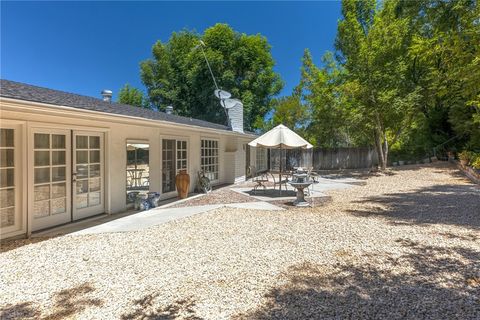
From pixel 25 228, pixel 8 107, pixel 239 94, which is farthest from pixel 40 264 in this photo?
pixel 239 94

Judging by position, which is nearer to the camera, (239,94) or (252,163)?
(252,163)

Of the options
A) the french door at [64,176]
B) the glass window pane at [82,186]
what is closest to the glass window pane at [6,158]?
the french door at [64,176]

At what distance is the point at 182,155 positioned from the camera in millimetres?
10906

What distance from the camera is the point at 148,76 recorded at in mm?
32938

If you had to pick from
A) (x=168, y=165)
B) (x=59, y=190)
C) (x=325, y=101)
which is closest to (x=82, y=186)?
(x=59, y=190)

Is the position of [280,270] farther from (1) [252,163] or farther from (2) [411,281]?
(1) [252,163]

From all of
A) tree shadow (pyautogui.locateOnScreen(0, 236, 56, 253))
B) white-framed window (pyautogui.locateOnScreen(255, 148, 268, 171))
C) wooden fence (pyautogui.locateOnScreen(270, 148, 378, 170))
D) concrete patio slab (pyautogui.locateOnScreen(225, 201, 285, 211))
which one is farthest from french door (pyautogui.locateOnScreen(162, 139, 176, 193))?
wooden fence (pyautogui.locateOnScreen(270, 148, 378, 170))

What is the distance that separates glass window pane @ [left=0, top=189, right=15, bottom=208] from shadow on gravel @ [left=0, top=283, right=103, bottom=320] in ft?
9.78

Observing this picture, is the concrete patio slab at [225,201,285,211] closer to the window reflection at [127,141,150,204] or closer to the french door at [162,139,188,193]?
the french door at [162,139,188,193]

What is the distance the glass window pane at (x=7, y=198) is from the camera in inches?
213

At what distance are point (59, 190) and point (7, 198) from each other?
101 cm

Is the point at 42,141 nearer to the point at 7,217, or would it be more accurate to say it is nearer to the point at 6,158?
the point at 6,158

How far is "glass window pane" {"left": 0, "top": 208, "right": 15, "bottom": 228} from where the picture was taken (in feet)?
17.8

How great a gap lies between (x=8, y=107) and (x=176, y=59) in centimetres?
2867
